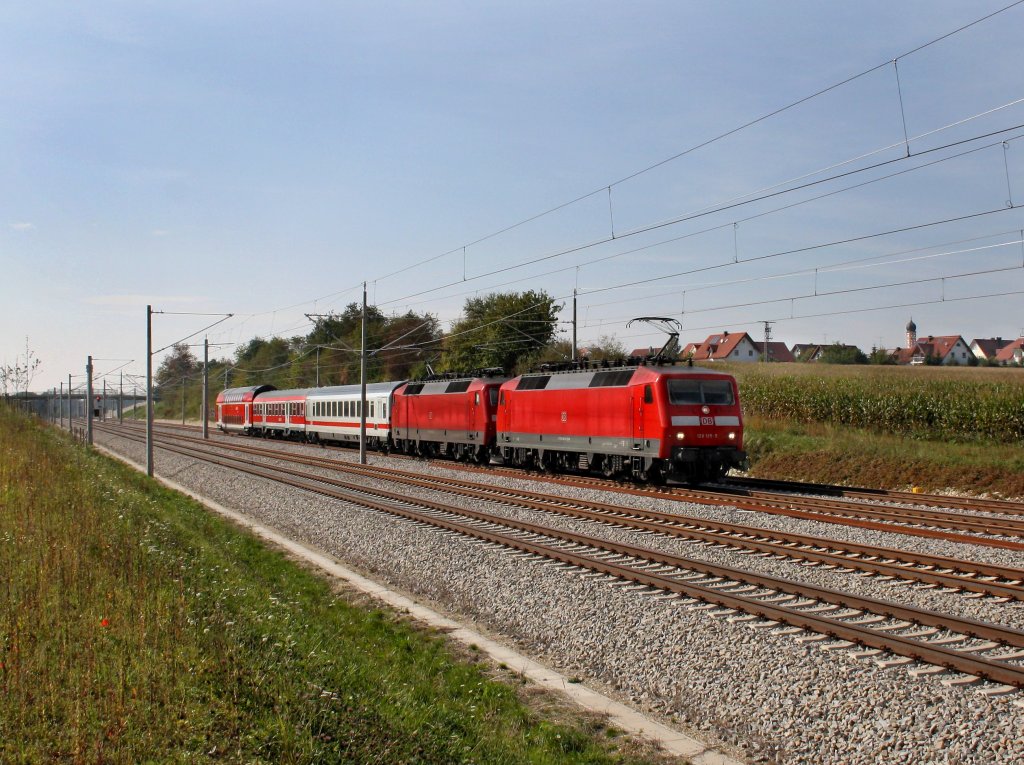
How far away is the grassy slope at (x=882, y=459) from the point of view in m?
23.3

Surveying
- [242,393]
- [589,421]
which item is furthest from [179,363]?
[589,421]

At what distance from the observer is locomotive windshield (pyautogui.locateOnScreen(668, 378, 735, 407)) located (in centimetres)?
2236

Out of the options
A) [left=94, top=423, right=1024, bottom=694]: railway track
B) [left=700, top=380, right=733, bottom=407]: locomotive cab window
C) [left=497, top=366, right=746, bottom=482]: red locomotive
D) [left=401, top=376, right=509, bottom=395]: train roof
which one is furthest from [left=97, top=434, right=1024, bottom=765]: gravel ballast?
[left=401, top=376, right=509, bottom=395]: train roof

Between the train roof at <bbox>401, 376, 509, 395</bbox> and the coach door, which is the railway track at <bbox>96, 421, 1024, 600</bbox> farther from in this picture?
the train roof at <bbox>401, 376, 509, 395</bbox>

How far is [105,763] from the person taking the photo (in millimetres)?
4855

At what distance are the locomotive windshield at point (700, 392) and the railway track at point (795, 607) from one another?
730 centimetres

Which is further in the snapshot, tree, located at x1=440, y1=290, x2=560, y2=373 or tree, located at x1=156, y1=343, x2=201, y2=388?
tree, located at x1=156, y1=343, x2=201, y2=388

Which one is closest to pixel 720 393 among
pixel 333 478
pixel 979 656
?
pixel 333 478

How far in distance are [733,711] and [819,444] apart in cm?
2455

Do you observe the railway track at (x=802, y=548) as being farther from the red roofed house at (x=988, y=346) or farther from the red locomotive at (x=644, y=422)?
the red roofed house at (x=988, y=346)

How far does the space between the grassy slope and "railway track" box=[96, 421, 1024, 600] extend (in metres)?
10.5

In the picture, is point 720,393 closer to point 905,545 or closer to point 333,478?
point 905,545

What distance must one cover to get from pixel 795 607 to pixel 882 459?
18420 mm

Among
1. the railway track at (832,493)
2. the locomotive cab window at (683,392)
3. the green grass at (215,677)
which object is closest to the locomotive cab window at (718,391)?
→ the locomotive cab window at (683,392)
